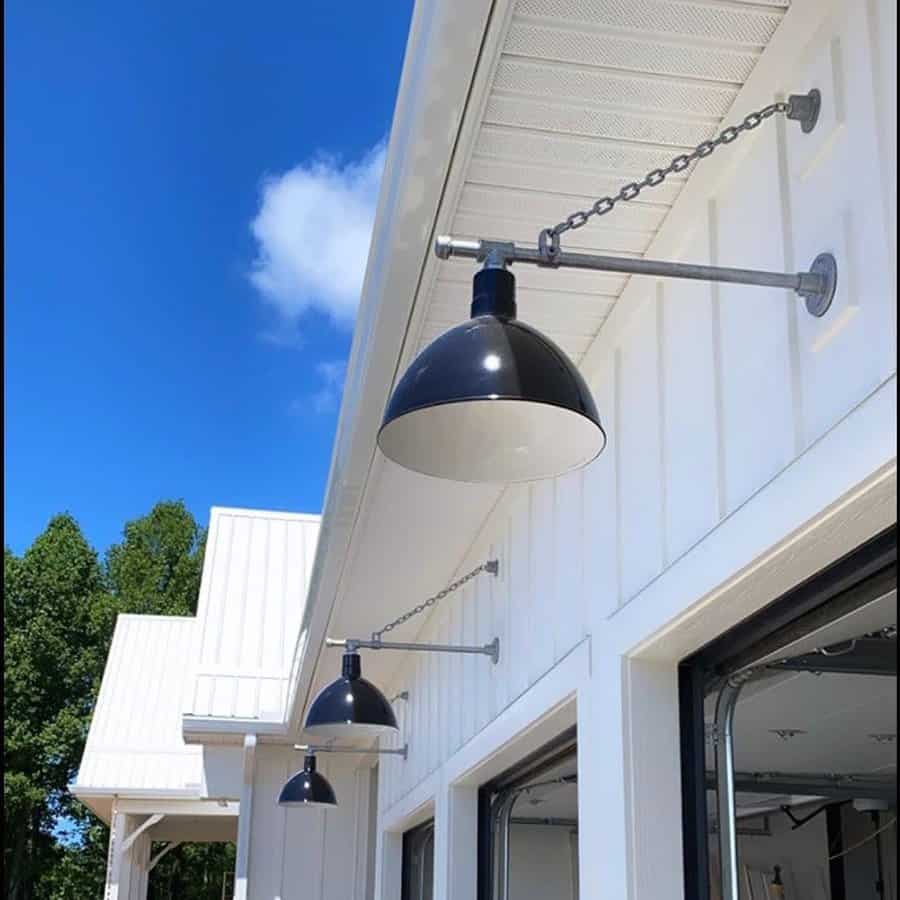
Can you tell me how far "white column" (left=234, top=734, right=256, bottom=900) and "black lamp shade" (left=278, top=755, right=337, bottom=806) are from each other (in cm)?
166

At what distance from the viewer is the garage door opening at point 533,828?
406 cm

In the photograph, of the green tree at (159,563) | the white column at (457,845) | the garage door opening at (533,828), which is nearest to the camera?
the garage door opening at (533,828)

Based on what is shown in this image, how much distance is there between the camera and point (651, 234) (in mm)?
2562

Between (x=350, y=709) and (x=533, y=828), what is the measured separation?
441 centimetres

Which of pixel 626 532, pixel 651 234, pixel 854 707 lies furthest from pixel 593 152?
pixel 854 707

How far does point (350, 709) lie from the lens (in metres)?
4.22

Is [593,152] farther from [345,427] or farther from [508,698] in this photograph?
[508,698]

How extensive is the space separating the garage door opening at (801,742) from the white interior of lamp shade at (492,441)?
1.47 feet

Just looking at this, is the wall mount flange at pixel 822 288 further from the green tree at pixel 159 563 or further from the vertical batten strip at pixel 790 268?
the green tree at pixel 159 563

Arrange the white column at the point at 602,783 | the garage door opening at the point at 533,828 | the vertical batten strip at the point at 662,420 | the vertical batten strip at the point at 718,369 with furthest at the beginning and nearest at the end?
the garage door opening at the point at 533,828 → the white column at the point at 602,783 → the vertical batten strip at the point at 662,420 → the vertical batten strip at the point at 718,369

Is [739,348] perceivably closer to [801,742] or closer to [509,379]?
[509,379]

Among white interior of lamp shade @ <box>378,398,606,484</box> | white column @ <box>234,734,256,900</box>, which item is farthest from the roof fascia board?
white column @ <box>234,734,256,900</box>

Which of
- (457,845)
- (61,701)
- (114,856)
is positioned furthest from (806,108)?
(61,701)

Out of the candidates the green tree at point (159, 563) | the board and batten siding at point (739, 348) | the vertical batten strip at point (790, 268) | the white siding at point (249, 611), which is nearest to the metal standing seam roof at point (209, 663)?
Answer: the white siding at point (249, 611)
